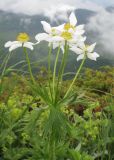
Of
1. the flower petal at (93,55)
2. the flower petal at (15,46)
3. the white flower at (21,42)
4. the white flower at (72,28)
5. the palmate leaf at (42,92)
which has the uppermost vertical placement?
the white flower at (72,28)

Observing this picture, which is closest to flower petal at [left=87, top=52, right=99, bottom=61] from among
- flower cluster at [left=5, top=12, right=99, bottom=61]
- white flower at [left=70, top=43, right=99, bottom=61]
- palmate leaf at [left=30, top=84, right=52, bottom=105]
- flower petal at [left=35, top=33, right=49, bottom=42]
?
white flower at [left=70, top=43, right=99, bottom=61]

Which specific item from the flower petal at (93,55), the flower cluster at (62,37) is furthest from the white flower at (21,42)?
the flower petal at (93,55)

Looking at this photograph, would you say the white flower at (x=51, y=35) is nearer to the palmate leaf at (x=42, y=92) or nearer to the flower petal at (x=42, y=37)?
the flower petal at (x=42, y=37)

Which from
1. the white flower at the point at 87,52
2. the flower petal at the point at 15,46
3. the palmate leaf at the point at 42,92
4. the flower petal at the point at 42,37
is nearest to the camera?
the palmate leaf at the point at 42,92

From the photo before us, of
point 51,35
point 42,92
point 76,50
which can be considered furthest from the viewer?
point 76,50

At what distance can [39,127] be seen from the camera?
4.97m

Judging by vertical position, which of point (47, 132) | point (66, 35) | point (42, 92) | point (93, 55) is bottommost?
point (47, 132)

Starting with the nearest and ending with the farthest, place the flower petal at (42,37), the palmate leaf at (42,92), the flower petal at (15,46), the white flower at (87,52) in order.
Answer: the palmate leaf at (42,92), the flower petal at (42,37), the flower petal at (15,46), the white flower at (87,52)

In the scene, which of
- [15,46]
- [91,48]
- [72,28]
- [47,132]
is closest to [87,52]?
[91,48]

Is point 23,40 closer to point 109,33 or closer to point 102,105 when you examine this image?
point 102,105

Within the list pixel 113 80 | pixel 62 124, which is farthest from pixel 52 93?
pixel 113 80

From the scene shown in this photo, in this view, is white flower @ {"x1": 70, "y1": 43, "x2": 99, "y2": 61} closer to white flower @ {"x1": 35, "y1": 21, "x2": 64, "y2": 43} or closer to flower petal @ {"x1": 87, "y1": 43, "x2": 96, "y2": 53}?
flower petal @ {"x1": 87, "y1": 43, "x2": 96, "y2": 53}

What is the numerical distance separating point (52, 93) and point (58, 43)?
39cm

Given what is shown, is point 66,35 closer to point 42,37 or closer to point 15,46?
point 42,37
